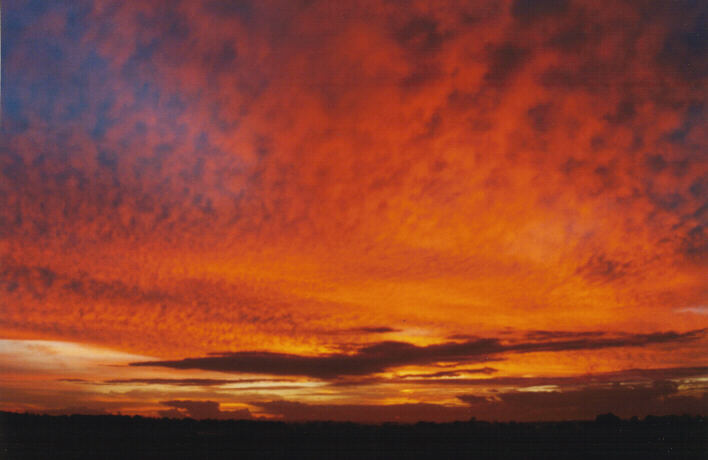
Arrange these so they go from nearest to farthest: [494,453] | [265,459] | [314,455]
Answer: [265,459] → [314,455] → [494,453]

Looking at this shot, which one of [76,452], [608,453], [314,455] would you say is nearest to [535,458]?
[608,453]

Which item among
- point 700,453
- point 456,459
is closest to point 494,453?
point 456,459

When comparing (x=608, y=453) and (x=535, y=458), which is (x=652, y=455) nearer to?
(x=608, y=453)

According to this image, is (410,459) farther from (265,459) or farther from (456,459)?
(265,459)

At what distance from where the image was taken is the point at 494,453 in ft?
140

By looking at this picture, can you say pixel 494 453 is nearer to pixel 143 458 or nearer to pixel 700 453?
pixel 700 453

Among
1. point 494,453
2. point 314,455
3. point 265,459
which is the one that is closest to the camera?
point 265,459

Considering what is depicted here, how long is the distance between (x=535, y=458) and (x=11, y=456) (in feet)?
114

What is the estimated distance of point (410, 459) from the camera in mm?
37812

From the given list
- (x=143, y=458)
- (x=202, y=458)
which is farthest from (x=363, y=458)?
(x=143, y=458)

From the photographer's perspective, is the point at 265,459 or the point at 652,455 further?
the point at 652,455

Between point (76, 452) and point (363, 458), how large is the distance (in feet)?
67.8

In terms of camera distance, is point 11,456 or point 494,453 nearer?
point 11,456

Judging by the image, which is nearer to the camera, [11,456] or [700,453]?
[11,456]
